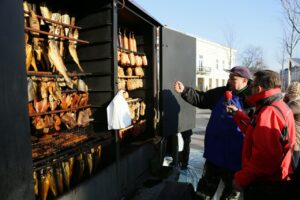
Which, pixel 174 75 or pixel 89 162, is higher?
pixel 174 75

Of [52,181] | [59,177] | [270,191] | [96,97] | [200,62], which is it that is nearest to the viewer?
[270,191]

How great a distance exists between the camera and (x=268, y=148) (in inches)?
98.2

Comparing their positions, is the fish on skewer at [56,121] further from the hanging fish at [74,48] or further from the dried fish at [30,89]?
the hanging fish at [74,48]

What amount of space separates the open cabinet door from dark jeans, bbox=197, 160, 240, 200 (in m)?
1.86

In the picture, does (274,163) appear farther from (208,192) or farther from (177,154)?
(177,154)

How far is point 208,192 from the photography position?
4.03 m

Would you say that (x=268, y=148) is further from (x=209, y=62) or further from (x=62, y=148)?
(x=209, y=62)

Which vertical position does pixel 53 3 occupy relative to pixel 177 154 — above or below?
above

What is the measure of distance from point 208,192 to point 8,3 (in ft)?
11.5

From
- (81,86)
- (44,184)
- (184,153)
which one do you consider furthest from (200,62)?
(44,184)

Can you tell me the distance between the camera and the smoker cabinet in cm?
220

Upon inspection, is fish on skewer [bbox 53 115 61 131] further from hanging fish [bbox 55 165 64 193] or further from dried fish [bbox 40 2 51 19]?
dried fish [bbox 40 2 51 19]

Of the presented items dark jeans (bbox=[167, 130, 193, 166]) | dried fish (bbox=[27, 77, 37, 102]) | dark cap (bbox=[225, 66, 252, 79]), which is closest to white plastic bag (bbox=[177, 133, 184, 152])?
dark jeans (bbox=[167, 130, 193, 166])

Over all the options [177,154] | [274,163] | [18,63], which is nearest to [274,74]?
[274,163]
